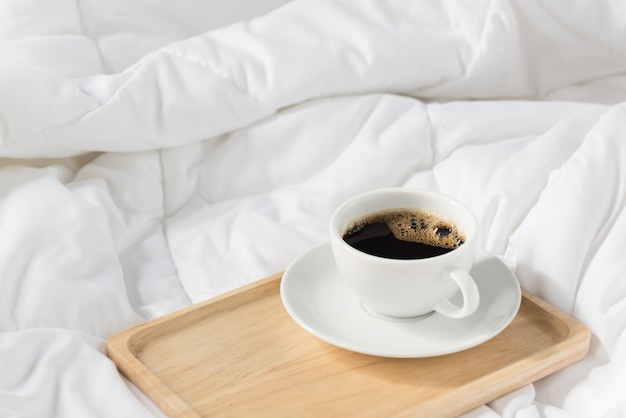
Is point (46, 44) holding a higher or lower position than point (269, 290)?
higher

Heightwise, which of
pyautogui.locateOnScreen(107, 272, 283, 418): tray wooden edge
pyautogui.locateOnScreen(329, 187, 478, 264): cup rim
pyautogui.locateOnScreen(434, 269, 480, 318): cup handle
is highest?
pyautogui.locateOnScreen(329, 187, 478, 264): cup rim

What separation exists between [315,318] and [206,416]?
13 cm

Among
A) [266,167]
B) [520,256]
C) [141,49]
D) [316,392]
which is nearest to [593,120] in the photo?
[520,256]

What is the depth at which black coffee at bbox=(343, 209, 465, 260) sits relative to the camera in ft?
2.36

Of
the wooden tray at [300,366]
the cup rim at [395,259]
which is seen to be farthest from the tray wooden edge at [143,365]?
the cup rim at [395,259]

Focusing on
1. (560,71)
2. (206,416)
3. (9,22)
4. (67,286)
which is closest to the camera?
(206,416)

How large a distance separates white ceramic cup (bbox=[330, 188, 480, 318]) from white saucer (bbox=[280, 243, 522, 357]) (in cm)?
2

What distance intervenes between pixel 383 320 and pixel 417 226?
0.09 m

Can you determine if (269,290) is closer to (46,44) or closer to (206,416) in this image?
(206,416)

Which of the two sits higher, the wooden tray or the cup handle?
the cup handle

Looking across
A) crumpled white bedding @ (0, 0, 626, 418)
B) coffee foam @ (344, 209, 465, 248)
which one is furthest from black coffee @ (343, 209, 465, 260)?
crumpled white bedding @ (0, 0, 626, 418)

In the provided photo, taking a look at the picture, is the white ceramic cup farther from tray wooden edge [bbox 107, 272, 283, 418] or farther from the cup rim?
tray wooden edge [bbox 107, 272, 283, 418]

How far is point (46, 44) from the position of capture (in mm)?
1021

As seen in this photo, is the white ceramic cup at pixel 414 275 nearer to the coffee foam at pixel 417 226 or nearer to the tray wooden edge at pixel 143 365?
the coffee foam at pixel 417 226
